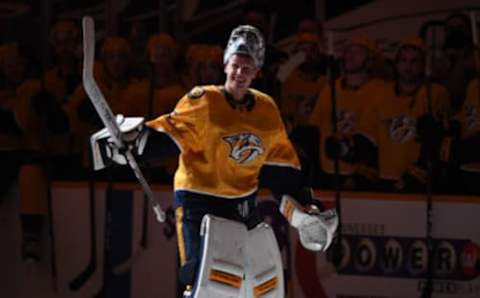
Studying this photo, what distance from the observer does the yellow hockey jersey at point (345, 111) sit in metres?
6.76

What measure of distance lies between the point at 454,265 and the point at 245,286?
1791 mm

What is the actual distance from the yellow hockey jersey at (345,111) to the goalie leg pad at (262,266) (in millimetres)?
1546

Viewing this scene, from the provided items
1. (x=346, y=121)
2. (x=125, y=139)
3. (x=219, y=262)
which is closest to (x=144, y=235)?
(x=346, y=121)

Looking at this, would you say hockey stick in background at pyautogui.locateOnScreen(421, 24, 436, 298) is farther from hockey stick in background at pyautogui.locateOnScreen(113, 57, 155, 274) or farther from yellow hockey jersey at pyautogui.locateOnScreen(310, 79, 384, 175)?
hockey stick in background at pyautogui.locateOnScreen(113, 57, 155, 274)

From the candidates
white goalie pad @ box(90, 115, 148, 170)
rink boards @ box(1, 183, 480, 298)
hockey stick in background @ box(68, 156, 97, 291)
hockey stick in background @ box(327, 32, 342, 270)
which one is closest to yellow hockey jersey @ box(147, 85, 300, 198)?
white goalie pad @ box(90, 115, 148, 170)

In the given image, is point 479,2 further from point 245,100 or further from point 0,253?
point 0,253

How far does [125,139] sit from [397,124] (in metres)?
2.16

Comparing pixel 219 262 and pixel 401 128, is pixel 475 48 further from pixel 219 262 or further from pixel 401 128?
pixel 219 262

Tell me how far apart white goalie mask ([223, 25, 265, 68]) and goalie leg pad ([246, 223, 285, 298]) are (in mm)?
686

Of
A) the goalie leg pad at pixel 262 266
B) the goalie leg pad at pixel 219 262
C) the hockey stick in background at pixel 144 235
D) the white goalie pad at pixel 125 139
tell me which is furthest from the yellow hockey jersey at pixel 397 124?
the white goalie pad at pixel 125 139

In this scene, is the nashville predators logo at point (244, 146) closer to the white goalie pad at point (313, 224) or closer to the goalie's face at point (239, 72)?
the goalie's face at point (239, 72)

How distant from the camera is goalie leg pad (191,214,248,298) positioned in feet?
16.4

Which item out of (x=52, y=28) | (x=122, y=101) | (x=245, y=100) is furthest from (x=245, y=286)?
(x=52, y=28)

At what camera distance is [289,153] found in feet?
17.8
